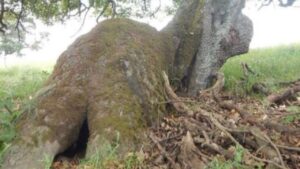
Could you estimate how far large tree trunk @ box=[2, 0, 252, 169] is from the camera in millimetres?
5066

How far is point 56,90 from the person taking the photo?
18.6 ft

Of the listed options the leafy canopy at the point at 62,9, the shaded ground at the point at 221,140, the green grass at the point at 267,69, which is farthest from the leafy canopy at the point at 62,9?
the shaded ground at the point at 221,140

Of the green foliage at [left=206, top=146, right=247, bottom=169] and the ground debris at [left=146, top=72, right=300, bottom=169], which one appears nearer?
the green foliage at [left=206, top=146, right=247, bottom=169]

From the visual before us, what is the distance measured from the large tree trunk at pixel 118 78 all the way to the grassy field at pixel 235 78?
21cm

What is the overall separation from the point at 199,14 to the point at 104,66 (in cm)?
311

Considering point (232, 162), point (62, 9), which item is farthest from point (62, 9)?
point (232, 162)

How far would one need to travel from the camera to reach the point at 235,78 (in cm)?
903

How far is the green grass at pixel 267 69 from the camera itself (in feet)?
27.3

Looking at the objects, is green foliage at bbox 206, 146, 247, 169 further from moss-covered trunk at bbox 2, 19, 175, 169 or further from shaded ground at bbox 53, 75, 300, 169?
moss-covered trunk at bbox 2, 19, 175, 169

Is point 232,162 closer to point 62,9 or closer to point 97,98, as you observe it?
point 97,98

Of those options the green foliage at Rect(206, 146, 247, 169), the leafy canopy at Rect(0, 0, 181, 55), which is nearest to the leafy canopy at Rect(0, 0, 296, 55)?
the leafy canopy at Rect(0, 0, 181, 55)

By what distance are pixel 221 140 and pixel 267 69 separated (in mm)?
5823

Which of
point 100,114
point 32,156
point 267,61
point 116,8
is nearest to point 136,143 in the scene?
point 100,114

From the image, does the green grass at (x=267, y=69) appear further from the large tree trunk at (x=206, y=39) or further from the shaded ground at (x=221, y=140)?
the shaded ground at (x=221, y=140)
